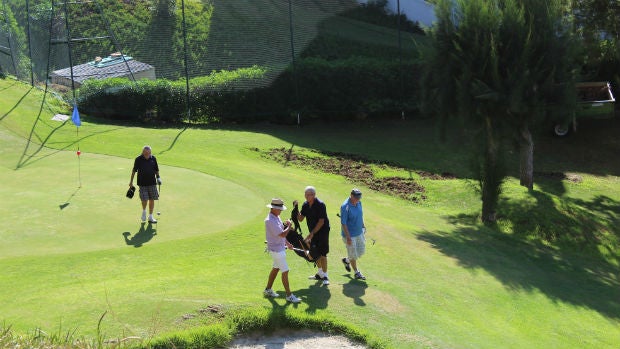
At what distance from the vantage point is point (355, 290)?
13.4 meters

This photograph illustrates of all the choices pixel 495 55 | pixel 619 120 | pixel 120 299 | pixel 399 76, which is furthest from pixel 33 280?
pixel 619 120

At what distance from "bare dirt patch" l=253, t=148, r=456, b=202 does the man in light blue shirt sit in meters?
10.7

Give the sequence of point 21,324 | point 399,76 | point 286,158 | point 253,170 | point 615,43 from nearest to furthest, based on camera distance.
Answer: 1. point 21,324
2. point 253,170
3. point 286,158
4. point 615,43
5. point 399,76

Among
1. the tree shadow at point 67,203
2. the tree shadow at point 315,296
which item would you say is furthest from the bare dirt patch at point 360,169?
the tree shadow at point 315,296

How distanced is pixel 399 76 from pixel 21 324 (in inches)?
1053

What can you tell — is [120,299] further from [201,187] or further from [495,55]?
[495,55]

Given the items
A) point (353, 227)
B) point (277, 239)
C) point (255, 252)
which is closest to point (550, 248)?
point (353, 227)

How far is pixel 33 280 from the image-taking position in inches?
507

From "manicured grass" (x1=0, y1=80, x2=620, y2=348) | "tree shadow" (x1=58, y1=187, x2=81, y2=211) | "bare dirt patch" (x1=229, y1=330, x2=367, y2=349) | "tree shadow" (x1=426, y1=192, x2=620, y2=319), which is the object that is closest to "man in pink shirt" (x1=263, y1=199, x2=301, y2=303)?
"manicured grass" (x1=0, y1=80, x2=620, y2=348)

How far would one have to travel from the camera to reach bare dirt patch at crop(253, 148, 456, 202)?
83.7ft

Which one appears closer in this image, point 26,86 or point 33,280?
point 33,280

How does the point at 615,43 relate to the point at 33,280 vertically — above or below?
above

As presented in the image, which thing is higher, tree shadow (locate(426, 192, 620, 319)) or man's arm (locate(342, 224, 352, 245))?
man's arm (locate(342, 224, 352, 245))

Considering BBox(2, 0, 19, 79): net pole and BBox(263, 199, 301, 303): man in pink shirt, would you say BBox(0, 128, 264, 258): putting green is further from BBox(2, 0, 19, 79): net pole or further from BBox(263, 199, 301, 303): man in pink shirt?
BBox(2, 0, 19, 79): net pole
